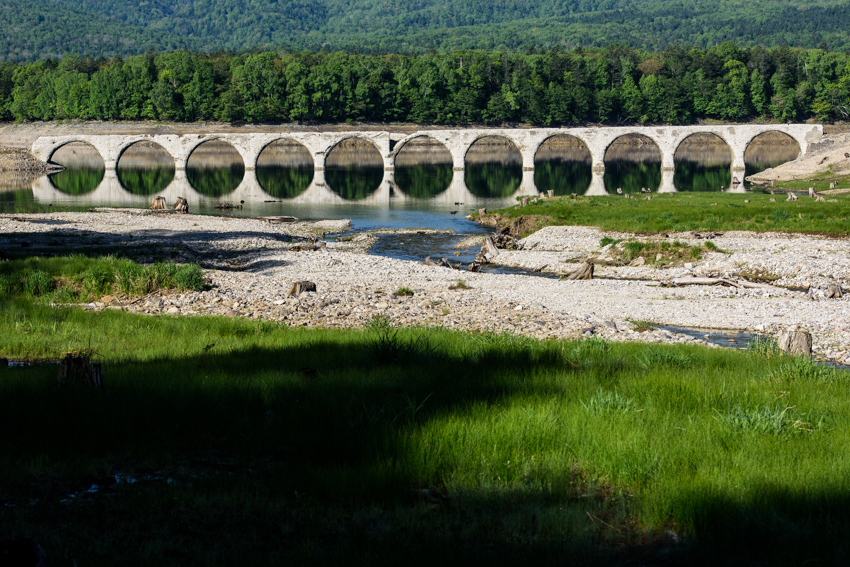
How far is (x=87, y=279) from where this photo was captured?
15.2 metres

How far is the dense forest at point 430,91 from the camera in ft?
361

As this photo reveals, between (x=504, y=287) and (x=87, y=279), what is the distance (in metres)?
10.1

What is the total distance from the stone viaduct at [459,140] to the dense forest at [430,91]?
2811 cm

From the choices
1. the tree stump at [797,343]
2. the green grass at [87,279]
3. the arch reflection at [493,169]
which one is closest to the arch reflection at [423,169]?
the arch reflection at [493,169]

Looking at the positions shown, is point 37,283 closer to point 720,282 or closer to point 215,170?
point 720,282

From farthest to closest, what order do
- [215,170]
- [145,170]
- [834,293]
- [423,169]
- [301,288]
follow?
[423,169]
[215,170]
[145,170]
[834,293]
[301,288]

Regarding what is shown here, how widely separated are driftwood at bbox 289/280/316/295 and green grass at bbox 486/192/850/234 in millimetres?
17453

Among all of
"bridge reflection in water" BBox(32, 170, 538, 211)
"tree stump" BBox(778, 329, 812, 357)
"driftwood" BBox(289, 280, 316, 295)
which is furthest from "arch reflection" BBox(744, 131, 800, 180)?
"tree stump" BBox(778, 329, 812, 357)

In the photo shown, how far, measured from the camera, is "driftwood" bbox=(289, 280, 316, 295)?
16156mm

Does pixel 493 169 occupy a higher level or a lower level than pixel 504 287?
higher

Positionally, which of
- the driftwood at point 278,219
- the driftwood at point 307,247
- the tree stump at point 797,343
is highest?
the tree stump at point 797,343

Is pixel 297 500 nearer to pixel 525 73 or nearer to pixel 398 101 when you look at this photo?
pixel 398 101

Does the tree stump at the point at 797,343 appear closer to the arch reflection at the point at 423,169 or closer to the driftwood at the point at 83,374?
the driftwood at the point at 83,374

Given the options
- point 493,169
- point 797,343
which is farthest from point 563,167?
point 797,343
